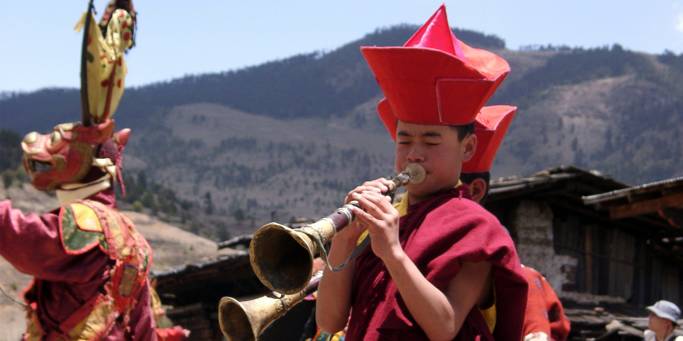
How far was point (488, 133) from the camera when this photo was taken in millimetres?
4422

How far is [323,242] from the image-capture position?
122 inches

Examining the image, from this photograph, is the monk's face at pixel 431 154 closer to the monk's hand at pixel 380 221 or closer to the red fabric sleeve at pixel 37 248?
the monk's hand at pixel 380 221

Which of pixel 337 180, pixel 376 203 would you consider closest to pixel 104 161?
pixel 376 203

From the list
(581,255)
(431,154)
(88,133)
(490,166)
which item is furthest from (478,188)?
(581,255)

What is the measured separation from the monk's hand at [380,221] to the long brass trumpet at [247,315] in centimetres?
55

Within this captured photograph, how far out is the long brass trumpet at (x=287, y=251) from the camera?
310 centimetres

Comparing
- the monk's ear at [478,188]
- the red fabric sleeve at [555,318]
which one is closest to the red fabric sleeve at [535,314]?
the monk's ear at [478,188]

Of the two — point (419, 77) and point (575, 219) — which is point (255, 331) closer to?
point (419, 77)

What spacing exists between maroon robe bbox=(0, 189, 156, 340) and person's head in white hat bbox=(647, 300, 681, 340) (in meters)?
3.50

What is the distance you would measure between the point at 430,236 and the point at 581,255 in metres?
9.07

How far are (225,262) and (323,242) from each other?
9387 mm

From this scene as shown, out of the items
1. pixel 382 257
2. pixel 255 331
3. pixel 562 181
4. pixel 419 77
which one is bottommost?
pixel 562 181

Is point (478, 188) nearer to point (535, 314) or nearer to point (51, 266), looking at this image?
point (535, 314)

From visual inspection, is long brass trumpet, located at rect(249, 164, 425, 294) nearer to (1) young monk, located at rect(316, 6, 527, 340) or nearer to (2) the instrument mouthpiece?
(1) young monk, located at rect(316, 6, 527, 340)
